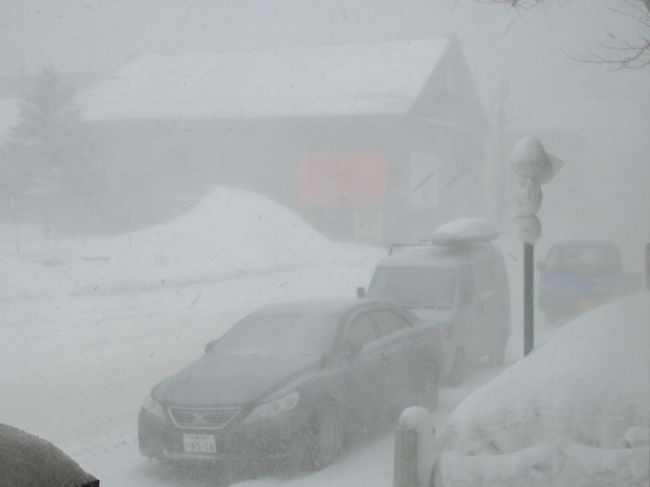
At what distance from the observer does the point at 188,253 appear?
21406 millimetres

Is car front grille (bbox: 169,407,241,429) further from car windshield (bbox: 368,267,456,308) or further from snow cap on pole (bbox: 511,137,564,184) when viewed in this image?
car windshield (bbox: 368,267,456,308)

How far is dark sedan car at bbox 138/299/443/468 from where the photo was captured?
215 inches

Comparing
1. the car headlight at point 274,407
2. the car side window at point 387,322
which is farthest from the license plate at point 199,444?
the car side window at point 387,322

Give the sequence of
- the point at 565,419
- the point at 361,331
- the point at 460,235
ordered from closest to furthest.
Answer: the point at 565,419 → the point at 361,331 → the point at 460,235

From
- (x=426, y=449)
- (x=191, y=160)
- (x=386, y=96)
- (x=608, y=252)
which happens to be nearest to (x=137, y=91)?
(x=191, y=160)

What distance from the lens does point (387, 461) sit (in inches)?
239

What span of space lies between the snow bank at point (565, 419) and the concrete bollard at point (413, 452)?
0.33 ft

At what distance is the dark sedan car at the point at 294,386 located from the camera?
5.46m

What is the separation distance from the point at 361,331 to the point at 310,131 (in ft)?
61.2

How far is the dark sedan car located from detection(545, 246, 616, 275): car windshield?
5510mm

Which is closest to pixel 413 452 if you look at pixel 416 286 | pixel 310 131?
pixel 416 286

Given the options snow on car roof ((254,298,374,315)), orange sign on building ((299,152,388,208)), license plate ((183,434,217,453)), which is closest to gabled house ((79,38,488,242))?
orange sign on building ((299,152,388,208))

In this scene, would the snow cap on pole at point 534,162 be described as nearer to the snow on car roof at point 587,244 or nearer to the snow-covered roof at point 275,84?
the snow on car roof at point 587,244

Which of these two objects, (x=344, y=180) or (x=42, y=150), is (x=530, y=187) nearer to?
(x=344, y=180)
